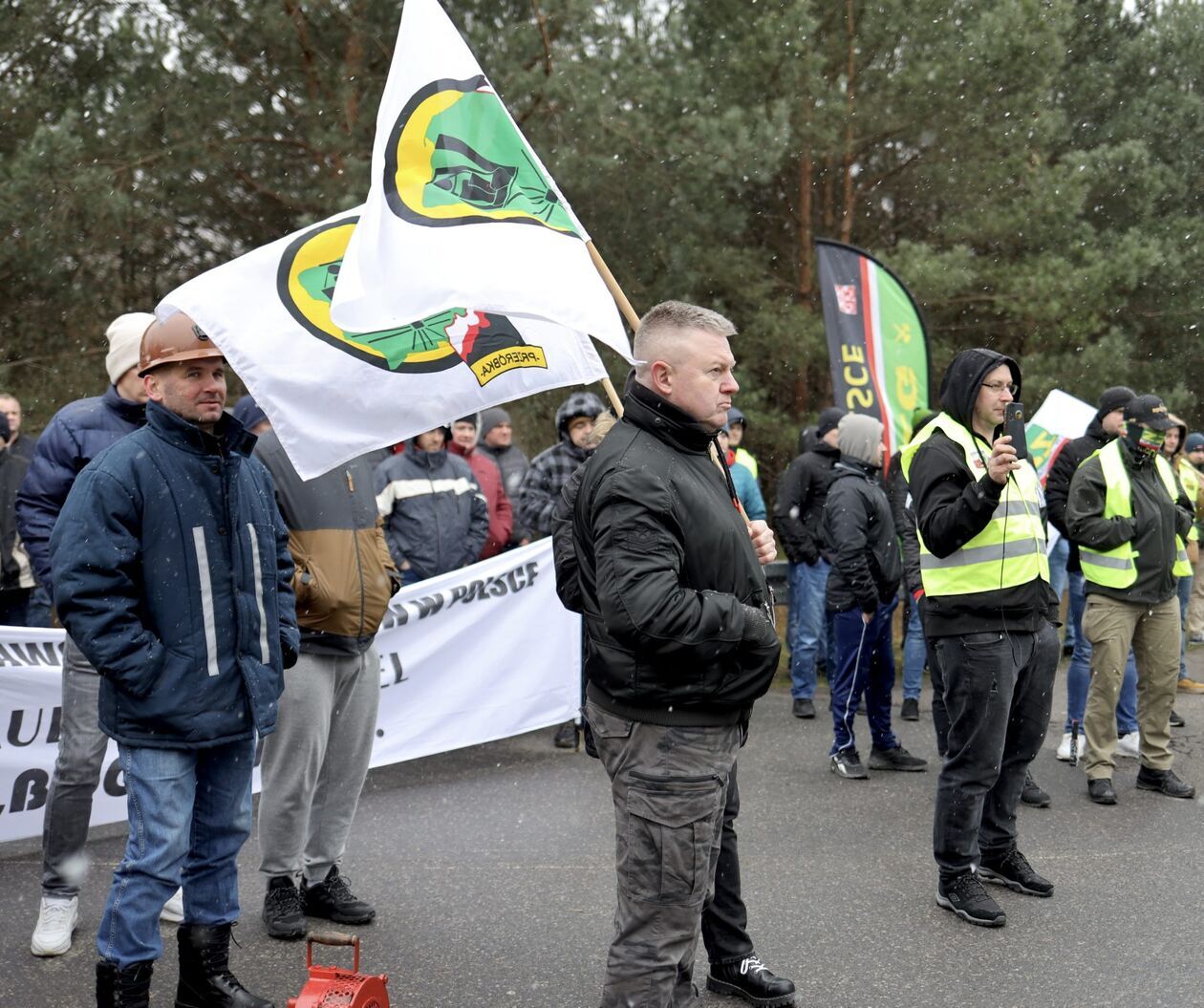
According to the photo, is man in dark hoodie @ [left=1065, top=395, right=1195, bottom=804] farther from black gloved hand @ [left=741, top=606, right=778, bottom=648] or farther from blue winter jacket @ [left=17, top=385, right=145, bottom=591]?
blue winter jacket @ [left=17, top=385, right=145, bottom=591]

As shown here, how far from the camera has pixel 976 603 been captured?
482 cm

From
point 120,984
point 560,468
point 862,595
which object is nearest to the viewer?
point 120,984

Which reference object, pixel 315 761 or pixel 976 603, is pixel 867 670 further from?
pixel 315 761

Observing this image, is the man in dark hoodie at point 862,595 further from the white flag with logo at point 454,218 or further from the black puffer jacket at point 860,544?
the white flag with logo at point 454,218

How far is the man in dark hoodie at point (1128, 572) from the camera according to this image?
Answer: 6.52 meters

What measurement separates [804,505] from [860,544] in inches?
82.7

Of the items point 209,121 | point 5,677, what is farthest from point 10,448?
point 209,121

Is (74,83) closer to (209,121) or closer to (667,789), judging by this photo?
(209,121)

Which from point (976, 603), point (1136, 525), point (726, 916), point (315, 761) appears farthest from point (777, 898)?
point (1136, 525)

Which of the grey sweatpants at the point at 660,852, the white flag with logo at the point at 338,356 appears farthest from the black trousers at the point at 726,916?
the white flag with logo at the point at 338,356

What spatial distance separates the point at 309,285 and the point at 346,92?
1099cm

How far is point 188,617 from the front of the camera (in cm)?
375

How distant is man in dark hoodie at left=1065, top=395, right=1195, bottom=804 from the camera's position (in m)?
6.52

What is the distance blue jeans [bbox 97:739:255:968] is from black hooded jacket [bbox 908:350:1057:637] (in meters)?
2.52
